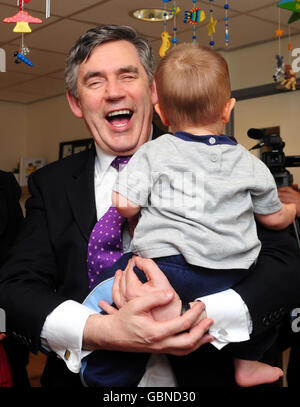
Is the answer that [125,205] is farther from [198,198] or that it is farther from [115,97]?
[115,97]

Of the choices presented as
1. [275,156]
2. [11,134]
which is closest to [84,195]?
[275,156]

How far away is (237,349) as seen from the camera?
1222 millimetres

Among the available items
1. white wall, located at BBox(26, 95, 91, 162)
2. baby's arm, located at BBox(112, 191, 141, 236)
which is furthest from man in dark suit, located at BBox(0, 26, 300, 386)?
white wall, located at BBox(26, 95, 91, 162)

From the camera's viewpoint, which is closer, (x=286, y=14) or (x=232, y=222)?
(x=232, y=222)

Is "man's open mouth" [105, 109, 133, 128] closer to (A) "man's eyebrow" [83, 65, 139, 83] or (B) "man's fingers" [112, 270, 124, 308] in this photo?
(A) "man's eyebrow" [83, 65, 139, 83]

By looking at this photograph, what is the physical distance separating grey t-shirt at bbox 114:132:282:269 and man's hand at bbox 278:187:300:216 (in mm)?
1006

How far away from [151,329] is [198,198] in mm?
295

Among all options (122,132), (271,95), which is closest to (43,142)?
(271,95)

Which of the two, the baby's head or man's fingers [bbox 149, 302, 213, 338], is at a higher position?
the baby's head

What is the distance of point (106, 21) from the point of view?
409cm

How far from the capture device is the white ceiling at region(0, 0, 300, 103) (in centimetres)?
373

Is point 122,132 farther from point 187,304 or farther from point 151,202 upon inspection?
point 187,304

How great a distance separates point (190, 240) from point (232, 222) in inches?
4.1
